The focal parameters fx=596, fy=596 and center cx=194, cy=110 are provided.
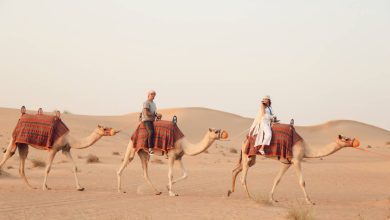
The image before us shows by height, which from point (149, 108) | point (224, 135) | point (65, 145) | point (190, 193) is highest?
point (149, 108)

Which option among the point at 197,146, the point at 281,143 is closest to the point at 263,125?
the point at 281,143

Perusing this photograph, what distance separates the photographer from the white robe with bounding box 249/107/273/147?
13703 millimetres

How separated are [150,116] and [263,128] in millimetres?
2836

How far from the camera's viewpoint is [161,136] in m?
14.3

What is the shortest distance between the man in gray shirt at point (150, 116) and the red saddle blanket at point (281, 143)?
244 cm

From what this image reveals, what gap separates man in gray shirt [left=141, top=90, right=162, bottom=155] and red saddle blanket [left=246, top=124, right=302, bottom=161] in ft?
7.99

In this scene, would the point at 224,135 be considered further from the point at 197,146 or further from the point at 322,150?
the point at 322,150

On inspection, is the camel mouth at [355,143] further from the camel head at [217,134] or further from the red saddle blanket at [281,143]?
the camel head at [217,134]

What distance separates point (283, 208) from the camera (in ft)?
41.0

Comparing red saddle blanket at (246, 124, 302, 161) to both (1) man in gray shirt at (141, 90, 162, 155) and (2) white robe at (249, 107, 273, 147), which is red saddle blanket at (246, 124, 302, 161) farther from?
(1) man in gray shirt at (141, 90, 162, 155)

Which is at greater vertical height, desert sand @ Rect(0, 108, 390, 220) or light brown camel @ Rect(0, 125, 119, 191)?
light brown camel @ Rect(0, 125, 119, 191)

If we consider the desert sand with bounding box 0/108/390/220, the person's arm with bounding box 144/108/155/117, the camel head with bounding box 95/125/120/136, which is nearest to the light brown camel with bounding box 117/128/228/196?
the desert sand with bounding box 0/108/390/220

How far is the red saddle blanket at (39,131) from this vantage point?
14617 mm

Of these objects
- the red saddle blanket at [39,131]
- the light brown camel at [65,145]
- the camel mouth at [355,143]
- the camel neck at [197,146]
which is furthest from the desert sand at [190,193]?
the camel mouth at [355,143]
